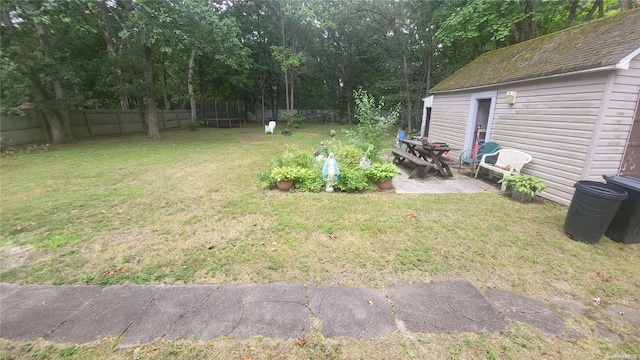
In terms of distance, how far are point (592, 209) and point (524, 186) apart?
156 cm

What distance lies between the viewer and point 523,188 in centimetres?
480

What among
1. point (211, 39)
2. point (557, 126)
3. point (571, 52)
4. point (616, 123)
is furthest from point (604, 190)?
point (211, 39)

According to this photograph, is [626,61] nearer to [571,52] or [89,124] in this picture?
[571,52]

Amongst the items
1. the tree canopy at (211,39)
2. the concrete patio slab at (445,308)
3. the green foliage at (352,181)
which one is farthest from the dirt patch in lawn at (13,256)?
the tree canopy at (211,39)

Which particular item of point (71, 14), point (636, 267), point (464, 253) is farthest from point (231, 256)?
point (71, 14)

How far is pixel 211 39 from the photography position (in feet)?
37.0

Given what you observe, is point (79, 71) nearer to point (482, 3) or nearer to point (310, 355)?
point (310, 355)

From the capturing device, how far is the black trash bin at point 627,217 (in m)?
3.36

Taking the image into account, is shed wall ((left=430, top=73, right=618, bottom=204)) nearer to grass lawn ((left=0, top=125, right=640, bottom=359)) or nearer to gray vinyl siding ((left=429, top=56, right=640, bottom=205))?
gray vinyl siding ((left=429, top=56, right=640, bottom=205))

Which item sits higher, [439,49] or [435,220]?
[439,49]

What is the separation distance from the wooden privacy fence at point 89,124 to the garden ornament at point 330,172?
1213cm

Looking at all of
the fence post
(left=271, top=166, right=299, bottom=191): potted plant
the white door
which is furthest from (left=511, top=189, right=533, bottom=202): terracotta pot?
the fence post

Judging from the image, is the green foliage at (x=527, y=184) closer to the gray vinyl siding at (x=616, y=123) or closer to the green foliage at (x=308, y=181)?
the gray vinyl siding at (x=616, y=123)

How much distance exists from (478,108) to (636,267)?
5.86 m
